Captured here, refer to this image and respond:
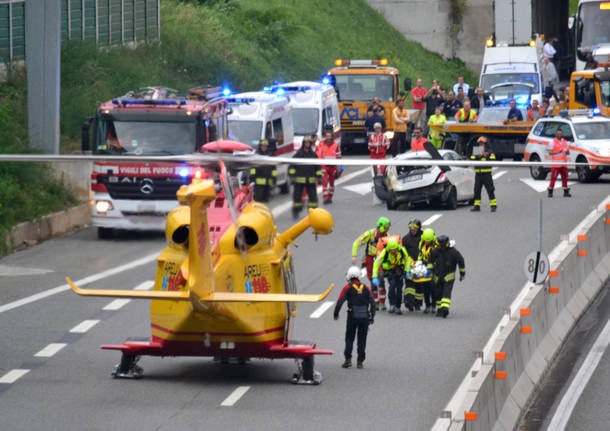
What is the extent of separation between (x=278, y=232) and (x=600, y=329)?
709cm

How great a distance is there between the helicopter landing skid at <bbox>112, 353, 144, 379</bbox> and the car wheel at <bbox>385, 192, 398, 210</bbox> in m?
14.1

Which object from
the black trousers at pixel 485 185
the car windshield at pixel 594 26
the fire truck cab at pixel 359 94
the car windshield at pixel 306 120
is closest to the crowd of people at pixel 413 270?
the black trousers at pixel 485 185

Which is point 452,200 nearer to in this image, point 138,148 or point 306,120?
point 306,120

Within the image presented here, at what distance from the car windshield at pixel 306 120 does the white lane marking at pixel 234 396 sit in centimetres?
2033

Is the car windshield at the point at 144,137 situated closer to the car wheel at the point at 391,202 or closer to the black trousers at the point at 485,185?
the car wheel at the point at 391,202

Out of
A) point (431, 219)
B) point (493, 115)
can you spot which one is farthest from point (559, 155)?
point (493, 115)

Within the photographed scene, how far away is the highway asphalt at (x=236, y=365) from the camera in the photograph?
50.9 ft

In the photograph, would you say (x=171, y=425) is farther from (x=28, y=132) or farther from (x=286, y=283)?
(x=28, y=132)

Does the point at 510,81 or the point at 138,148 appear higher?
the point at 510,81

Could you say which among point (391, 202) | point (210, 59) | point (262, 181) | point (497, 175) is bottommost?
point (391, 202)

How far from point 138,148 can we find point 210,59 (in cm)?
1868

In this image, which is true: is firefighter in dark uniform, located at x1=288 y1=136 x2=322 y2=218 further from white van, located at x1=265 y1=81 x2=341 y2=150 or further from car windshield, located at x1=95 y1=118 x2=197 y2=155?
white van, located at x1=265 y1=81 x2=341 y2=150

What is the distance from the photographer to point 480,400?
13.0 metres

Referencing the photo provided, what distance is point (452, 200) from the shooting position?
3083cm
